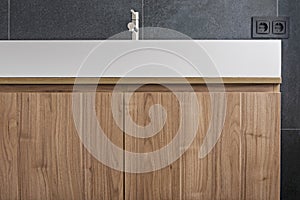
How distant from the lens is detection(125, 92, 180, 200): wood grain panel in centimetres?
159

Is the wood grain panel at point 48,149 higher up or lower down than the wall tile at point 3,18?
lower down

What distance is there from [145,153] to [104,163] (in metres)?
0.11

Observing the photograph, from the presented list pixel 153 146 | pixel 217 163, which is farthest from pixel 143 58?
pixel 217 163

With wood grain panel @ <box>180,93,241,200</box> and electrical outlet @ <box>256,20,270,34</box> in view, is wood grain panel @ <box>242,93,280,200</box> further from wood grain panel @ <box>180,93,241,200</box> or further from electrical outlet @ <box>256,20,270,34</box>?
electrical outlet @ <box>256,20,270,34</box>

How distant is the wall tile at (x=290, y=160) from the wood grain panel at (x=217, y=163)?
25.2 inches

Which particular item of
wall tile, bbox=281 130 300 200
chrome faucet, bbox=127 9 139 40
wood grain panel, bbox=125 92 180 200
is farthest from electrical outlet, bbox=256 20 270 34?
wood grain panel, bbox=125 92 180 200

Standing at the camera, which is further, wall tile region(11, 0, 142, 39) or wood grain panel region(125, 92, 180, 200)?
wall tile region(11, 0, 142, 39)

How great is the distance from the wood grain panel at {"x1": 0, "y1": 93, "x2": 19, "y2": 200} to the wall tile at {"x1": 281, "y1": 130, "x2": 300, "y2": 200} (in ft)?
3.31

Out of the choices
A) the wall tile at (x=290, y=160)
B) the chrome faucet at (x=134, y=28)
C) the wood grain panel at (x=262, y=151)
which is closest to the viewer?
the wood grain panel at (x=262, y=151)

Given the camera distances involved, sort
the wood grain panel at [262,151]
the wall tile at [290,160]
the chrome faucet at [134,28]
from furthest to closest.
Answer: the wall tile at [290,160]
the chrome faucet at [134,28]
the wood grain panel at [262,151]

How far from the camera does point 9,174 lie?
161cm

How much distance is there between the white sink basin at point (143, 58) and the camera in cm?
160

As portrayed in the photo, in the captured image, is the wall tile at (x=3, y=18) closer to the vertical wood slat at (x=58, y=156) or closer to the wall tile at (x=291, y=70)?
the vertical wood slat at (x=58, y=156)

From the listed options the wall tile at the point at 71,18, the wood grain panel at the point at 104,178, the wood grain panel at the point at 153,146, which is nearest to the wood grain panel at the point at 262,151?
the wood grain panel at the point at 153,146
